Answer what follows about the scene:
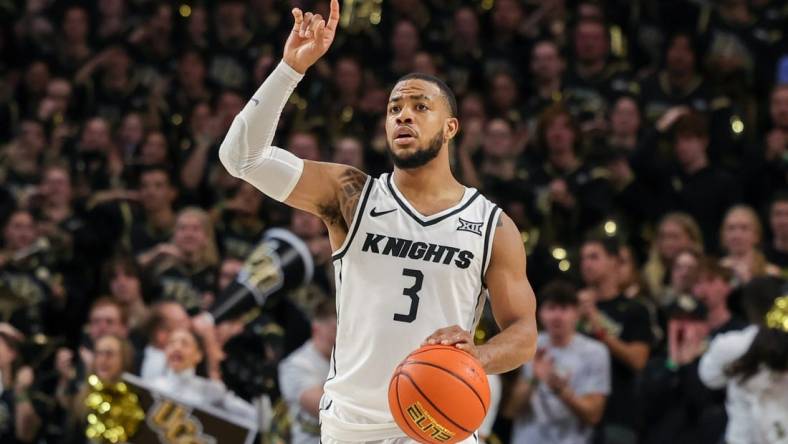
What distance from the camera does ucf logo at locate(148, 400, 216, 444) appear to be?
24.3ft

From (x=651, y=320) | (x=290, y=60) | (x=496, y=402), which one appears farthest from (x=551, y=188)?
(x=290, y=60)

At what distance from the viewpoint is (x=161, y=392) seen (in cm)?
748

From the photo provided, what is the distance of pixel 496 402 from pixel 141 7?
694 centimetres

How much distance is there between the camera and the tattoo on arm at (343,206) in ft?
15.6

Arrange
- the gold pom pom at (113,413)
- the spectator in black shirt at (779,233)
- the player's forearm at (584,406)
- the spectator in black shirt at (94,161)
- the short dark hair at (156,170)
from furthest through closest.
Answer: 1. the spectator in black shirt at (94,161)
2. the short dark hair at (156,170)
3. the spectator in black shirt at (779,233)
4. the player's forearm at (584,406)
5. the gold pom pom at (113,413)

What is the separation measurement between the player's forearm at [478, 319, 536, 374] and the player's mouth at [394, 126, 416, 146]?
0.72 metres

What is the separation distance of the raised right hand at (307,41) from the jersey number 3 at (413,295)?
2.55 ft

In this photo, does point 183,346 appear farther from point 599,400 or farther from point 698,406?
point 698,406

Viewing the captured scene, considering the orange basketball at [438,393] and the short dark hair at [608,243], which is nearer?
the orange basketball at [438,393]

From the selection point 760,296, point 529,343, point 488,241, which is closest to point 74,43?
point 760,296

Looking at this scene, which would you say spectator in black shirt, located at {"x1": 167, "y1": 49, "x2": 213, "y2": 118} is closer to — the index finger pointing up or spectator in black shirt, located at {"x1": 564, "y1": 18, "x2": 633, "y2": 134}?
spectator in black shirt, located at {"x1": 564, "y1": 18, "x2": 633, "y2": 134}

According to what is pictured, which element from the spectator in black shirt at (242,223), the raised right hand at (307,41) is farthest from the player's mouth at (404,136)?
the spectator in black shirt at (242,223)

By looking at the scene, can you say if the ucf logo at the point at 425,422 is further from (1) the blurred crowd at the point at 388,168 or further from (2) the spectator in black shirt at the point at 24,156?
(2) the spectator in black shirt at the point at 24,156

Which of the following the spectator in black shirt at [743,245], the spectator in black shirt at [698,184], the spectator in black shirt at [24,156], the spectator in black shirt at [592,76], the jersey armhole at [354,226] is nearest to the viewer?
A: the jersey armhole at [354,226]
